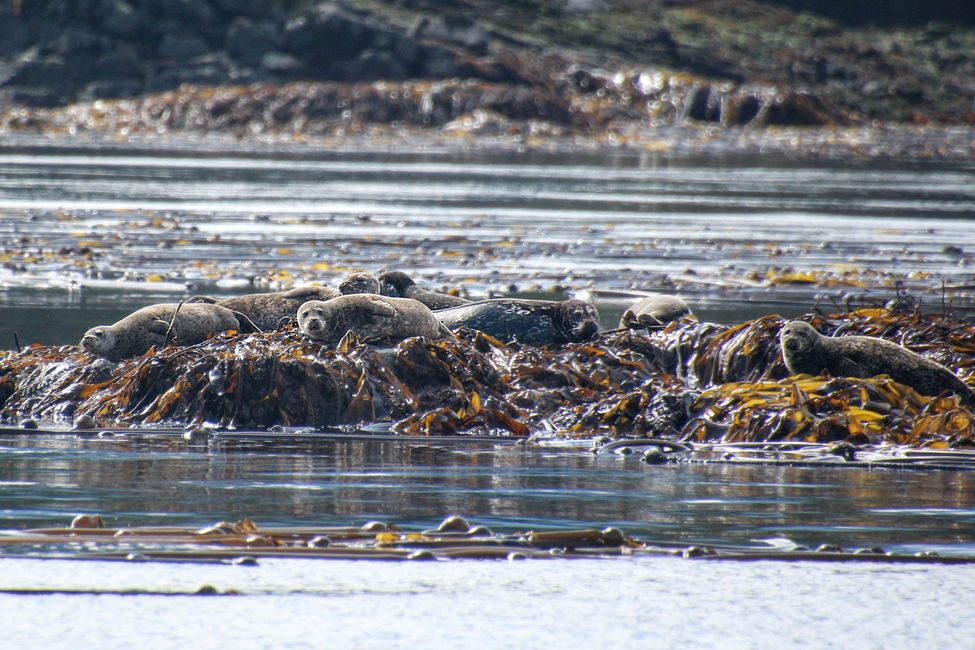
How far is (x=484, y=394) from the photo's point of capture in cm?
917

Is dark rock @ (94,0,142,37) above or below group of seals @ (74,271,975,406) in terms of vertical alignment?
above

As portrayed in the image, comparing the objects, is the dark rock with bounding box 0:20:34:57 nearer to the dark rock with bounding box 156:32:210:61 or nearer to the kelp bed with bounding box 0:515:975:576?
the dark rock with bounding box 156:32:210:61

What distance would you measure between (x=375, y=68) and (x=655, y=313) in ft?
205

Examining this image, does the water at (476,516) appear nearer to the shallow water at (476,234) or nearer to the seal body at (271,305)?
the shallow water at (476,234)

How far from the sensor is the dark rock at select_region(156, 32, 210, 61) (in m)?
74.6

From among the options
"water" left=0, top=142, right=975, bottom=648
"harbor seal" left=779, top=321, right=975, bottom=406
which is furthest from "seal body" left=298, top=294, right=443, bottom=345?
"harbor seal" left=779, top=321, right=975, bottom=406

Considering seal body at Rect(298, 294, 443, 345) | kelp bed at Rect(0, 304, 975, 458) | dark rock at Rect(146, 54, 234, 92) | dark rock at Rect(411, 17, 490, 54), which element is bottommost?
kelp bed at Rect(0, 304, 975, 458)

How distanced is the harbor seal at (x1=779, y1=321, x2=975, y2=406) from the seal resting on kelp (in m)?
2.92

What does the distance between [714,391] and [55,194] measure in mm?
20551

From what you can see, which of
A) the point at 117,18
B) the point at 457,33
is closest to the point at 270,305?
the point at 457,33

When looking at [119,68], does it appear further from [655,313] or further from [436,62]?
[655,313]

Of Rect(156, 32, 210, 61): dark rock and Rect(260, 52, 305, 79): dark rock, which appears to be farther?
Rect(156, 32, 210, 61): dark rock

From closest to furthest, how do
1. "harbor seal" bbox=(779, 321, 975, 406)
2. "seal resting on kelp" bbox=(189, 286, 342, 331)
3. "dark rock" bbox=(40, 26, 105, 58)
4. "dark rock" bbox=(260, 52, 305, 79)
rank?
"harbor seal" bbox=(779, 321, 975, 406), "seal resting on kelp" bbox=(189, 286, 342, 331), "dark rock" bbox=(260, 52, 305, 79), "dark rock" bbox=(40, 26, 105, 58)

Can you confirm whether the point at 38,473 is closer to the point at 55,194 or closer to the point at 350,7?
the point at 55,194
